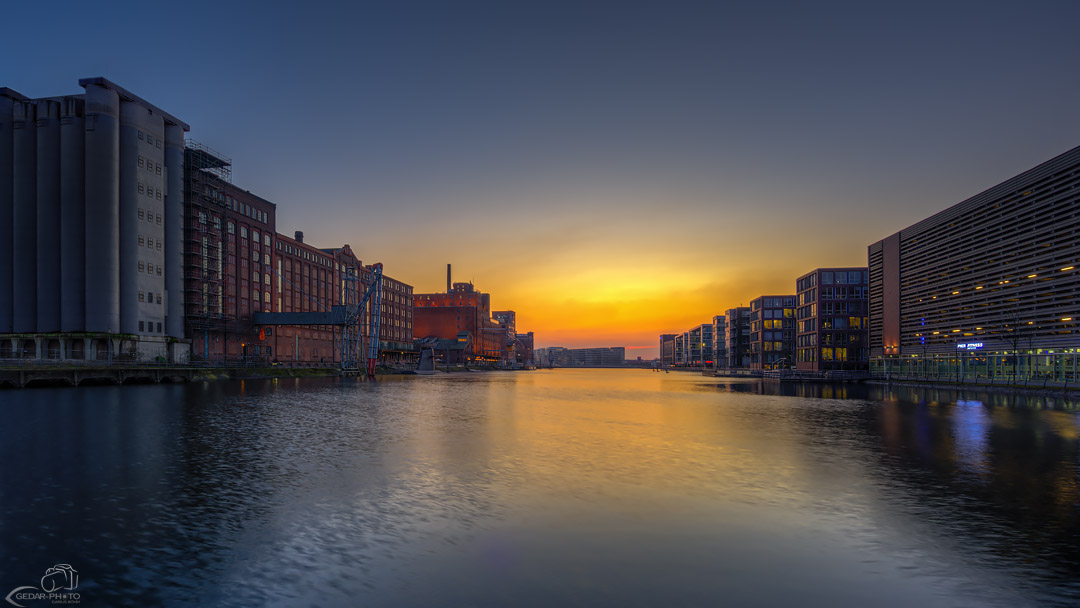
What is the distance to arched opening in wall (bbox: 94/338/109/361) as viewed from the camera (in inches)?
2803

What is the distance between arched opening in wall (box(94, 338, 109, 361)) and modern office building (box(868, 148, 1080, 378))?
114 meters

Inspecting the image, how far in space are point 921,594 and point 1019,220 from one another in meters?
90.8

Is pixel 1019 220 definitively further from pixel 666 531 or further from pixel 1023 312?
pixel 666 531

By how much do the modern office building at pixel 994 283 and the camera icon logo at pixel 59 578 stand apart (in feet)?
266

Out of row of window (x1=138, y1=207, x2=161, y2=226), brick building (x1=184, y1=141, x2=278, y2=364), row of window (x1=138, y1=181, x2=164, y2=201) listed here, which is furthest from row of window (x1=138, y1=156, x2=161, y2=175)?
brick building (x1=184, y1=141, x2=278, y2=364)

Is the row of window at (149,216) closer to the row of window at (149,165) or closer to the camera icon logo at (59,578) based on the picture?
the row of window at (149,165)

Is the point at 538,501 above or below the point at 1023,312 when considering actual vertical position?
below

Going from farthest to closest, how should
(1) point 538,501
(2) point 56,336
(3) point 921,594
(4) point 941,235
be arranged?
(4) point 941,235, (2) point 56,336, (1) point 538,501, (3) point 921,594

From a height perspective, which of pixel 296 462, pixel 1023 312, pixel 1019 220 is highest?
pixel 1019 220

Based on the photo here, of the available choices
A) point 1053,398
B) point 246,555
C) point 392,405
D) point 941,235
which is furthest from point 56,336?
point 941,235

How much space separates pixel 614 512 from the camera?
44.4 feet

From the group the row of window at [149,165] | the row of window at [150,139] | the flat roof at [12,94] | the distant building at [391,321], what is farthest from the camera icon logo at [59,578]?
the distant building at [391,321]

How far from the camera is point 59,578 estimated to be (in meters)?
8.88

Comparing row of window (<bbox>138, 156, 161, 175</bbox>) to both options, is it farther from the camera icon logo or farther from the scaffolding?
the camera icon logo
